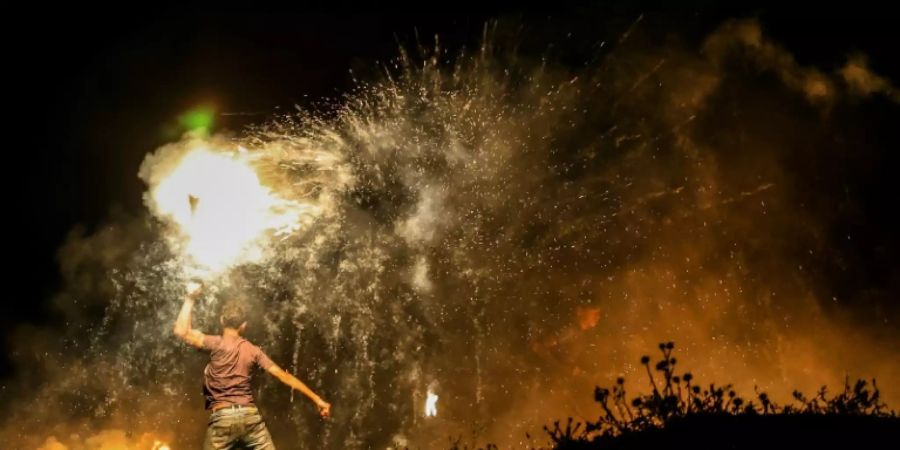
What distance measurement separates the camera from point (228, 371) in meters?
5.00

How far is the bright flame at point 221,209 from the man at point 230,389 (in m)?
5.64

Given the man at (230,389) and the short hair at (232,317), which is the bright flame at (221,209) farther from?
the man at (230,389)

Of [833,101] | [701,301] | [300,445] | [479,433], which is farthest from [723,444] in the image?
[833,101]

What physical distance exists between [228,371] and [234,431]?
1.65 ft

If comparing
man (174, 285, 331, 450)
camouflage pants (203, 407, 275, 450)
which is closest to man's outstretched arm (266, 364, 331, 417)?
man (174, 285, 331, 450)

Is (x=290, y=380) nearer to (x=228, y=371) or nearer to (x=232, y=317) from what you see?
(x=228, y=371)

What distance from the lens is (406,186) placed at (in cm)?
1246

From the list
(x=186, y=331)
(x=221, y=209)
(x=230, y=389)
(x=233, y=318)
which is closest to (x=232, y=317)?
(x=233, y=318)

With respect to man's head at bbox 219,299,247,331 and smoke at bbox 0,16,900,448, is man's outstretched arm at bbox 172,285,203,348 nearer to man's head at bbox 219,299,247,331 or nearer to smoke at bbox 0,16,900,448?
man's head at bbox 219,299,247,331

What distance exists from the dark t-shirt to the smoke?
252 inches

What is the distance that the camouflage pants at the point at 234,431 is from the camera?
4820 millimetres

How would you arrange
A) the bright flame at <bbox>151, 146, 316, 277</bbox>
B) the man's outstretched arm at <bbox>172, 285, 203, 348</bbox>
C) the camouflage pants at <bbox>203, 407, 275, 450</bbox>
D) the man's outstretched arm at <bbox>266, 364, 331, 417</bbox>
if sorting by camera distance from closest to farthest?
the camouflage pants at <bbox>203, 407, 275, 450</bbox>, the man's outstretched arm at <bbox>172, 285, 203, 348</bbox>, the man's outstretched arm at <bbox>266, 364, 331, 417</bbox>, the bright flame at <bbox>151, 146, 316, 277</bbox>

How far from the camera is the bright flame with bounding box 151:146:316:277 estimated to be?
1097cm

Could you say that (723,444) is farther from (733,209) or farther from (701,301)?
(733,209)
